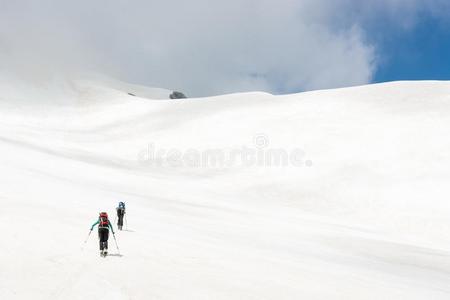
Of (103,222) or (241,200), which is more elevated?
(241,200)

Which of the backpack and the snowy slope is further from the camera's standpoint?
the backpack

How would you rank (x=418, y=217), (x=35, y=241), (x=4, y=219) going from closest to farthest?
(x=35, y=241) → (x=4, y=219) → (x=418, y=217)

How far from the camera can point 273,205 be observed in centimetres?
3192

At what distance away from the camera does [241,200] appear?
32375 mm

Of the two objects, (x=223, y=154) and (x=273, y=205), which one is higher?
(x=223, y=154)

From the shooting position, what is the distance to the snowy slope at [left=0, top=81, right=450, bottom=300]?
10.6 meters

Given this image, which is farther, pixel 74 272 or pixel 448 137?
pixel 448 137

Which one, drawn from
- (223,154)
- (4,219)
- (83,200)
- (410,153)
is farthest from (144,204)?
(410,153)

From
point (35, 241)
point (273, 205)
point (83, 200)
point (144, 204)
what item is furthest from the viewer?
point (273, 205)

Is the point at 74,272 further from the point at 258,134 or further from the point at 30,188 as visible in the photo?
the point at 258,134

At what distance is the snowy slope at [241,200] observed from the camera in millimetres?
10633

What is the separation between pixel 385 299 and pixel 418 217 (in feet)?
66.7

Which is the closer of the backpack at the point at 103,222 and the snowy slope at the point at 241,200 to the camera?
the snowy slope at the point at 241,200

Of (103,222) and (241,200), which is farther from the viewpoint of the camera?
(241,200)
